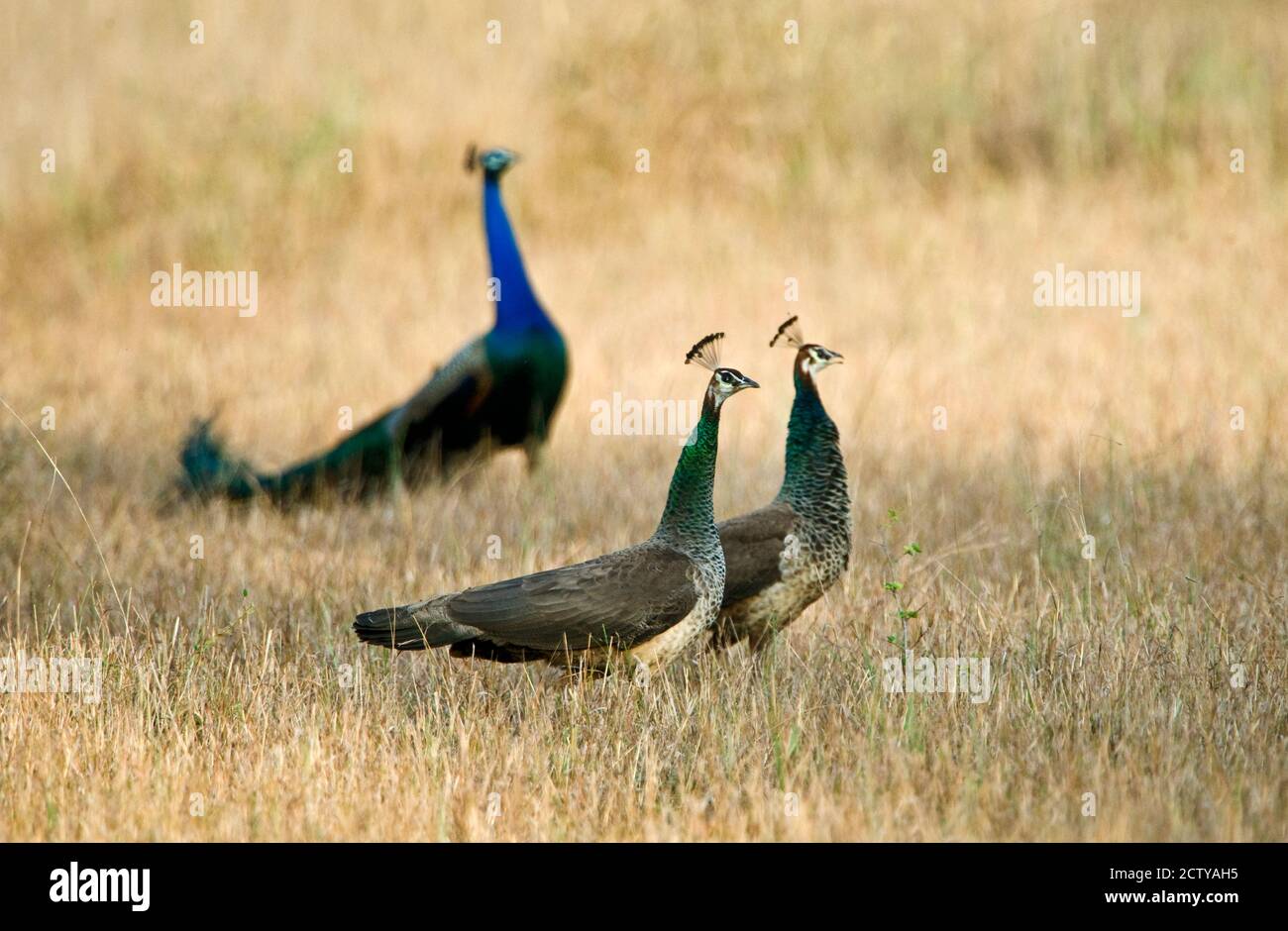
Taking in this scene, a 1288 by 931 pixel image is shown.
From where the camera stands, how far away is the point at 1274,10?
1334 centimetres

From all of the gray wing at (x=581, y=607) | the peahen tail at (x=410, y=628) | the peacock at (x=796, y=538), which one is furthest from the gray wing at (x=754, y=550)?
the peahen tail at (x=410, y=628)

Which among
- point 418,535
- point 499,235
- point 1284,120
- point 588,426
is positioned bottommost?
point 418,535

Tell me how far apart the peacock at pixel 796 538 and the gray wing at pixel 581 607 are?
48cm

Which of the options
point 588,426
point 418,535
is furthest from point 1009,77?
point 418,535

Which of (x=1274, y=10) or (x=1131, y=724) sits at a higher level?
(x=1274, y=10)

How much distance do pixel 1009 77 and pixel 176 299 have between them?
7.02 m

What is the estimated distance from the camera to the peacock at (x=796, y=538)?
16.0 feet

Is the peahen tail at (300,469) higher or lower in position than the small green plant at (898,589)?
higher

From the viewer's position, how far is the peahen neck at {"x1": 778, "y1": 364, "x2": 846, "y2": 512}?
509 cm

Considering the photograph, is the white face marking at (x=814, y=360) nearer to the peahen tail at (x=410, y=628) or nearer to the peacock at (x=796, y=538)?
the peacock at (x=796, y=538)

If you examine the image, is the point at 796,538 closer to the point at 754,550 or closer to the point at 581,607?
the point at 754,550

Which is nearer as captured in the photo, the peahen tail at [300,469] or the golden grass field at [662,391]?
the golden grass field at [662,391]

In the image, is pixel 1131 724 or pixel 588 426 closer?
pixel 1131 724
